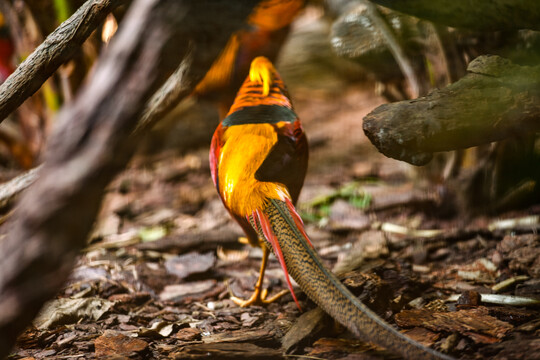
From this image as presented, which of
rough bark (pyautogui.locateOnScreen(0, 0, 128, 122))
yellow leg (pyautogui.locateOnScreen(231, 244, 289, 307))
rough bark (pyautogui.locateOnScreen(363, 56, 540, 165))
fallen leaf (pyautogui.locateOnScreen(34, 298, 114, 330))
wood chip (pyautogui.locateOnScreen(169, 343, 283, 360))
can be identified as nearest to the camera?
rough bark (pyautogui.locateOnScreen(363, 56, 540, 165))

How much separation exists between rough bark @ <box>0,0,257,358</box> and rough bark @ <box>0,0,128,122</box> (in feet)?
2.37

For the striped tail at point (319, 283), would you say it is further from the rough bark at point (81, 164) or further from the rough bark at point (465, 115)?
the rough bark at point (81, 164)

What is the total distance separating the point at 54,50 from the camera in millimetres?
1874

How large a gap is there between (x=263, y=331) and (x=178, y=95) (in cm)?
131

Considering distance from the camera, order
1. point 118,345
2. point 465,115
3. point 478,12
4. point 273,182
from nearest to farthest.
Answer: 1. point 465,115
2. point 478,12
3. point 118,345
4. point 273,182

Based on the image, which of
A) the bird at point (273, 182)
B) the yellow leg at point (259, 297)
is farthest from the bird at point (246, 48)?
the yellow leg at point (259, 297)

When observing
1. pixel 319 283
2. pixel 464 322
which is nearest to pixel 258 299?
pixel 319 283

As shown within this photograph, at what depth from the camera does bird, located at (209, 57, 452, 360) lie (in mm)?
1654

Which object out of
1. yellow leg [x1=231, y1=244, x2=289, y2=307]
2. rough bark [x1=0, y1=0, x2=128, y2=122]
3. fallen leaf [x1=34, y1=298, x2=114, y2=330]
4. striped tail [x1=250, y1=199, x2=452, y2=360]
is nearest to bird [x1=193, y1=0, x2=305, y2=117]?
rough bark [x1=0, y1=0, x2=128, y2=122]

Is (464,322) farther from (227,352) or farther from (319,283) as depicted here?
(227,352)

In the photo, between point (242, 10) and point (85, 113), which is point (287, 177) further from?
point (85, 113)

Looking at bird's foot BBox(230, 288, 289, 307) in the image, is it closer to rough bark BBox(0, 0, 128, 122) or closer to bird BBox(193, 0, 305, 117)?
bird BBox(193, 0, 305, 117)

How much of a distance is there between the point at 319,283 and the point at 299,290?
616mm

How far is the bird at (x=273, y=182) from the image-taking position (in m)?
1.65
